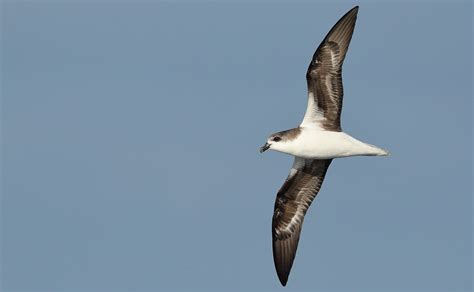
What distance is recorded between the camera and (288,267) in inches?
1219

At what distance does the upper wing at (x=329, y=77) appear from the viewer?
2864 centimetres

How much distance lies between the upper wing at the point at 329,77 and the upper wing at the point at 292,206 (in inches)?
79.9

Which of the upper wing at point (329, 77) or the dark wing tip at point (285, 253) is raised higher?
the upper wing at point (329, 77)

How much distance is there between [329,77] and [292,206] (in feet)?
15.0

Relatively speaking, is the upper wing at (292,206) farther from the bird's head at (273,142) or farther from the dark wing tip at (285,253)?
the bird's head at (273,142)

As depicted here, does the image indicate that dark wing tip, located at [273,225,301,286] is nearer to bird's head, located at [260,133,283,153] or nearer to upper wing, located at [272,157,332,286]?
upper wing, located at [272,157,332,286]

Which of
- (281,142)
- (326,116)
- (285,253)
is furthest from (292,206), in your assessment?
(326,116)

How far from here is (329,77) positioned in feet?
93.9

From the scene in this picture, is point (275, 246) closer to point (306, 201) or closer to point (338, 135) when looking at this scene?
point (306, 201)

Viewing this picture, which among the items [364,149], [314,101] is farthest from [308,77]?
[364,149]

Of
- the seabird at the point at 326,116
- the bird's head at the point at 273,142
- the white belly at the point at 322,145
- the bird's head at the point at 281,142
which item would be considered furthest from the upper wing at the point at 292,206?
the bird's head at the point at 273,142

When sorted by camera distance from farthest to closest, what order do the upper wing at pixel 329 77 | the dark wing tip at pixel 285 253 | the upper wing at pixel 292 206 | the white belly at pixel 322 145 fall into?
the dark wing tip at pixel 285 253 → the upper wing at pixel 292 206 → the upper wing at pixel 329 77 → the white belly at pixel 322 145

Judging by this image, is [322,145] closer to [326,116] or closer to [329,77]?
[326,116]

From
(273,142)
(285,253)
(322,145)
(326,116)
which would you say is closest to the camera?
(322,145)
